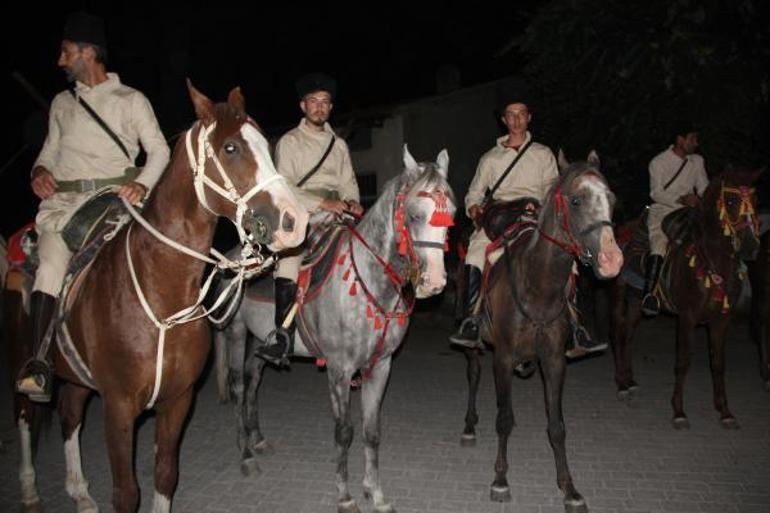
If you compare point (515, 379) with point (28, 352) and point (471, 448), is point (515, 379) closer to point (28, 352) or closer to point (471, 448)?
point (471, 448)

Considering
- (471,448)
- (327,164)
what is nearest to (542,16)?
(327,164)

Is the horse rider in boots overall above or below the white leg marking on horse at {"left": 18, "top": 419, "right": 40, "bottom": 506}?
above

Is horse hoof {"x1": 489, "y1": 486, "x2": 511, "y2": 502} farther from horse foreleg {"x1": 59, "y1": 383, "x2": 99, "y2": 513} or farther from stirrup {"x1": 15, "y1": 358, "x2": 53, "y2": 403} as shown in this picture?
stirrup {"x1": 15, "y1": 358, "x2": 53, "y2": 403}

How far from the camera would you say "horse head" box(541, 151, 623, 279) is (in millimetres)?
4059

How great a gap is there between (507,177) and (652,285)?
257 cm

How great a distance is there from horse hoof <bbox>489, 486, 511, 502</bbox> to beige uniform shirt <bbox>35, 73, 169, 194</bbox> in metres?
3.63

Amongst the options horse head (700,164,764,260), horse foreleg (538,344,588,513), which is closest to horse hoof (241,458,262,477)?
horse foreleg (538,344,588,513)

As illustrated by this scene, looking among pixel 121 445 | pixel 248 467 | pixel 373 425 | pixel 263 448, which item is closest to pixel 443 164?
pixel 373 425

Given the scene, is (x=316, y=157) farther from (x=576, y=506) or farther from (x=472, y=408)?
(x=576, y=506)

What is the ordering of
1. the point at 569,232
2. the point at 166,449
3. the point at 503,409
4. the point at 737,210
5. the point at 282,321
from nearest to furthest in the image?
the point at 166,449 → the point at 569,232 → the point at 282,321 → the point at 503,409 → the point at 737,210

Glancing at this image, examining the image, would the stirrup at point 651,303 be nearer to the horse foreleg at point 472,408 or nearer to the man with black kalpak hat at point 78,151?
the horse foreleg at point 472,408

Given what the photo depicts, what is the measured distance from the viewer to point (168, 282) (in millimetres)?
3297

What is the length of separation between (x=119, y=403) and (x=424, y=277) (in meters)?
2.06

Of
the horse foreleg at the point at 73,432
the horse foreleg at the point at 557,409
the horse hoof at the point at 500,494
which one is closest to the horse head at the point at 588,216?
the horse foreleg at the point at 557,409
